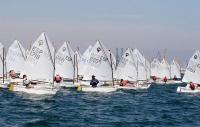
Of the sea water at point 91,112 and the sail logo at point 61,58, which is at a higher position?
the sail logo at point 61,58

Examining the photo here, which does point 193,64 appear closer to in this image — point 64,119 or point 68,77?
point 68,77

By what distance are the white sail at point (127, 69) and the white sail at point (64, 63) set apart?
7.77 meters

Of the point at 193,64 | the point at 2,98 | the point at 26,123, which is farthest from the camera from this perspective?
the point at 193,64

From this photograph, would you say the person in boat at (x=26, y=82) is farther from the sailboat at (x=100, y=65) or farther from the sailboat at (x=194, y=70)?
the sailboat at (x=194, y=70)

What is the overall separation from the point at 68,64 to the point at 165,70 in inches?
1883

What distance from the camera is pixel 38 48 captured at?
215ft

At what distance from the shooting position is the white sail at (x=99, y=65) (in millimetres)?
71375

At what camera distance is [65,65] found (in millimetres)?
83125

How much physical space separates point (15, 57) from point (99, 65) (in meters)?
20.9

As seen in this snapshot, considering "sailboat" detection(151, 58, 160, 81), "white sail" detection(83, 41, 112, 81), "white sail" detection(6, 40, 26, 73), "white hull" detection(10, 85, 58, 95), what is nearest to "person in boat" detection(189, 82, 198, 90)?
"white sail" detection(83, 41, 112, 81)

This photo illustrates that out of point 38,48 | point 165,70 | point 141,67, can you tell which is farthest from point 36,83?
point 165,70

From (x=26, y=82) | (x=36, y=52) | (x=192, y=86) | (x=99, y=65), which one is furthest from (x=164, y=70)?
(x=26, y=82)

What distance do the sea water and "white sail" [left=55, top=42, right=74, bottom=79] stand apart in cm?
1891

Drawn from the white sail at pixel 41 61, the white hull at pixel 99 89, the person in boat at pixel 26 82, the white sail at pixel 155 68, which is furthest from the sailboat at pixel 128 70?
the white sail at pixel 155 68
